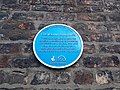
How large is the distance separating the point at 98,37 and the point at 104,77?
0.50m

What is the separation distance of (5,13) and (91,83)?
4.19 feet

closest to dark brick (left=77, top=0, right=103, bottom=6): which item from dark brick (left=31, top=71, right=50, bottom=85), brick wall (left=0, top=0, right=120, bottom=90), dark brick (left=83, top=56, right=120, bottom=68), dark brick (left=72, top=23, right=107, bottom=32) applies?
brick wall (left=0, top=0, right=120, bottom=90)

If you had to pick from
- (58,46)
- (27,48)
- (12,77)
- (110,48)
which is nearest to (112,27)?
(110,48)

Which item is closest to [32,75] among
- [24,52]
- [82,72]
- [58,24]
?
[24,52]

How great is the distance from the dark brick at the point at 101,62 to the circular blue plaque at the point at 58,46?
108 mm

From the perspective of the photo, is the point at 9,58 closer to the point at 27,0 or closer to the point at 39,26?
the point at 39,26

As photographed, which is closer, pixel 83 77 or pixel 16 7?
pixel 83 77

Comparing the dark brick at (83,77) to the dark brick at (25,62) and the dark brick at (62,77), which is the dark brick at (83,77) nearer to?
the dark brick at (62,77)

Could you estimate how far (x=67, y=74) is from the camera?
8.18 ft

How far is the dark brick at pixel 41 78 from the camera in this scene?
2.43 m

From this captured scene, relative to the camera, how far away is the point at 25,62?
2.56m

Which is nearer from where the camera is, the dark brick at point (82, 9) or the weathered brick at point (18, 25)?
the weathered brick at point (18, 25)

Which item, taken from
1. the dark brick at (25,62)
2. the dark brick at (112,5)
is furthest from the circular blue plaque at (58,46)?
the dark brick at (112,5)

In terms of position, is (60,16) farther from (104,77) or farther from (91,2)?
(104,77)
